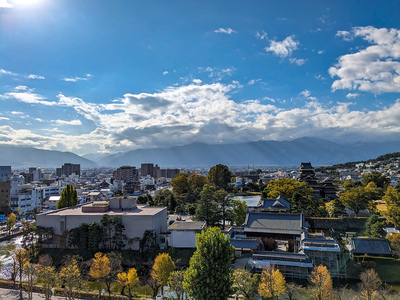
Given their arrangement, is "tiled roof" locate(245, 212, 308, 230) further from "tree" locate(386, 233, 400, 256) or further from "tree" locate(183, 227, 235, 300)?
"tree" locate(183, 227, 235, 300)

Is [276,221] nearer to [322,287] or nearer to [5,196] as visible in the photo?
[322,287]

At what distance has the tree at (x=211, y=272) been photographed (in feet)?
39.1

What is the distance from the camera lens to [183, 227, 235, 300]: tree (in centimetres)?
1191

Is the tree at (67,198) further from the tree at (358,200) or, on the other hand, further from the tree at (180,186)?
the tree at (358,200)

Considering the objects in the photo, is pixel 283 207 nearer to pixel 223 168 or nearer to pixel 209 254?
pixel 209 254

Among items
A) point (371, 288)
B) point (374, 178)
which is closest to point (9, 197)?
point (371, 288)

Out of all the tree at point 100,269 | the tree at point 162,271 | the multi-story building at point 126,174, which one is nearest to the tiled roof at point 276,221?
the tree at point 162,271

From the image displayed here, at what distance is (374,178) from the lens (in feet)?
148

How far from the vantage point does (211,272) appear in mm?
11969

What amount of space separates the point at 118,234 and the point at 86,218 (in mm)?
3558

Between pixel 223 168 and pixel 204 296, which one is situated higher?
pixel 223 168

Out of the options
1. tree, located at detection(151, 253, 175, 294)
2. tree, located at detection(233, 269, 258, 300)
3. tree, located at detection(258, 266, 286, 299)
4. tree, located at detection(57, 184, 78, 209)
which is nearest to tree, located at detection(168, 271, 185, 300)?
tree, located at detection(151, 253, 175, 294)

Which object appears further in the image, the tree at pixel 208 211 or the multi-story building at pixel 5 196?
the multi-story building at pixel 5 196

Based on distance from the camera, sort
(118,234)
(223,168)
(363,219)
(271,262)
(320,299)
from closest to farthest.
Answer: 1. (320,299)
2. (271,262)
3. (118,234)
4. (363,219)
5. (223,168)
